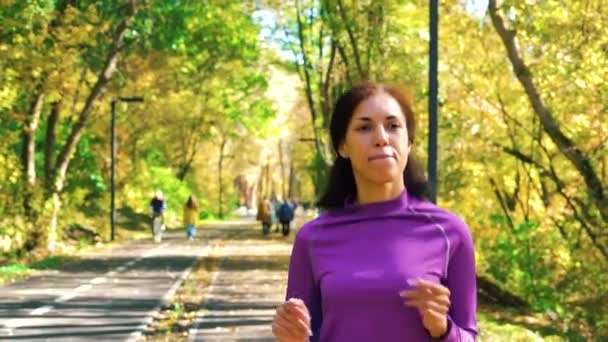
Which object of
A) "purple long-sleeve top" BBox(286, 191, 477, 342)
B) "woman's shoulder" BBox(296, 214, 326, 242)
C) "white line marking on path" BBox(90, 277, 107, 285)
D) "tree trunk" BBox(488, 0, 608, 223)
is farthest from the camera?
"white line marking on path" BBox(90, 277, 107, 285)

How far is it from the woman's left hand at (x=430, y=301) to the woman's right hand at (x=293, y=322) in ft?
0.83

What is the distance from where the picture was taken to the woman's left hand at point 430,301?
2375 millimetres

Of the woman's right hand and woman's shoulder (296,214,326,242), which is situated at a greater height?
woman's shoulder (296,214,326,242)

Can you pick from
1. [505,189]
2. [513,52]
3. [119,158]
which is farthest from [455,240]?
[119,158]

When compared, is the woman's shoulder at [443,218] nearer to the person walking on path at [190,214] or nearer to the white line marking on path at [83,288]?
the white line marking on path at [83,288]

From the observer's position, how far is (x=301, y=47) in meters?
35.1

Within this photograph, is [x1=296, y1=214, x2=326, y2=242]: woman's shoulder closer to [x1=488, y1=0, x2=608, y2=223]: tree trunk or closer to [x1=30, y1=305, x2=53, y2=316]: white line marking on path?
[x1=488, y1=0, x2=608, y2=223]: tree trunk

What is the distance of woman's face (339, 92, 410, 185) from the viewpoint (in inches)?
103

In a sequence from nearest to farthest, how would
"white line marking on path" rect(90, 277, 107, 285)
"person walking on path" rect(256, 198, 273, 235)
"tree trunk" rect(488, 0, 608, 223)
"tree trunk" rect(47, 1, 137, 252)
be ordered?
"tree trunk" rect(488, 0, 608, 223), "white line marking on path" rect(90, 277, 107, 285), "tree trunk" rect(47, 1, 137, 252), "person walking on path" rect(256, 198, 273, 235)

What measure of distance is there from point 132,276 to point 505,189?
1265 cm

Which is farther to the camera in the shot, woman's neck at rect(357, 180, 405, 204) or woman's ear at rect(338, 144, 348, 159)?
woman's ear at rect(338, 144, 348, 159)

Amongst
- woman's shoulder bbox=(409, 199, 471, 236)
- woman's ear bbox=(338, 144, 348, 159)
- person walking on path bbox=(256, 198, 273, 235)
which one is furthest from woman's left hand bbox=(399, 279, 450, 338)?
person walking on path bbox=(256, 198, 273, 235)

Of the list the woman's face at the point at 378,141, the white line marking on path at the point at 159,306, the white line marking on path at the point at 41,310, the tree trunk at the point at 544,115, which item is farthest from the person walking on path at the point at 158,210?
the woman's face at the point at 378,141

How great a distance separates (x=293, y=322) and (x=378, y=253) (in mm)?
268
